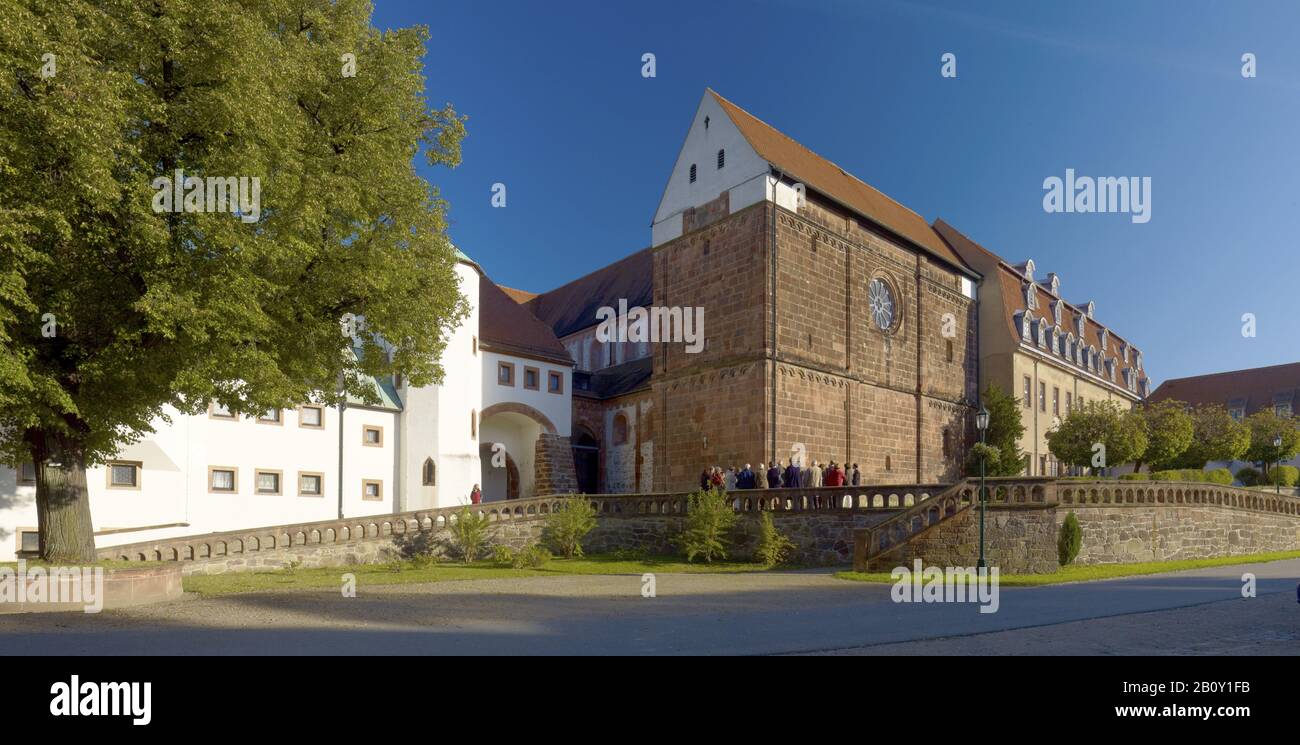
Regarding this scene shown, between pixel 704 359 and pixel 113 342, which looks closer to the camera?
pixel 113 342

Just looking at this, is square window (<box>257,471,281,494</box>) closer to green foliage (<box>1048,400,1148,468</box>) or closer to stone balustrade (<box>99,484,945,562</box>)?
stone balustrade (<box>99,484,945,562</box>)

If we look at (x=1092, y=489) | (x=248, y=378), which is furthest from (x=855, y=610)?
(x=1092, y=489)

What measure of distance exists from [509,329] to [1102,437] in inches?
1029

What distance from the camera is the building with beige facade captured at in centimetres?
4419

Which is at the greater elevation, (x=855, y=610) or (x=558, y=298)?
(x=558, y=298)

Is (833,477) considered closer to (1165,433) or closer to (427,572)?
(427,572)

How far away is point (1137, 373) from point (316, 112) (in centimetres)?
6758

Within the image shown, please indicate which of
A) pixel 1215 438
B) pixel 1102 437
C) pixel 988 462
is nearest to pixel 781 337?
pixel 988 462

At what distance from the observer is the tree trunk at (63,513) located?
14648mm

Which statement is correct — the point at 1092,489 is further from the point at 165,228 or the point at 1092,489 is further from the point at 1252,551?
the point at 165,228

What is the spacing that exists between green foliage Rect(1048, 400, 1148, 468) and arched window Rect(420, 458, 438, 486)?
88.5 feet

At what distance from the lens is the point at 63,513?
14836 mm

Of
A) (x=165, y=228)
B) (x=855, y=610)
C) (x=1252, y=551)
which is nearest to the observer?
(x=165, y=228)

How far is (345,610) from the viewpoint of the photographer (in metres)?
13.8
